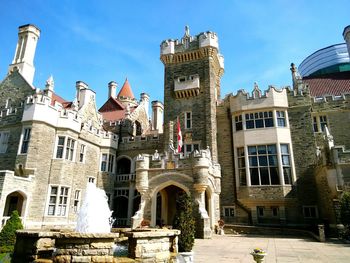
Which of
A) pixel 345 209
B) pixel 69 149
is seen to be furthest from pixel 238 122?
pixel 69 149

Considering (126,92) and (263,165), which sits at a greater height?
(126,92)

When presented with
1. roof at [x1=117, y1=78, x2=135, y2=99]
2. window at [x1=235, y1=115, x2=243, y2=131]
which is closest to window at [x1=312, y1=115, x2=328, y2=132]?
window at [x1=235, y1=115, x2=243, y2=131]

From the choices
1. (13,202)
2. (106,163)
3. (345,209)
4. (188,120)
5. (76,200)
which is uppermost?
(188,120)

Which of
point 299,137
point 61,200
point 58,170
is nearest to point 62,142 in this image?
point 58,170

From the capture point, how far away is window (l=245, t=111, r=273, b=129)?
22.3 metres

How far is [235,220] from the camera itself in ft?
70.9

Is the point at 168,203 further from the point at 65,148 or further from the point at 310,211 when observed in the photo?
the point at 310,211

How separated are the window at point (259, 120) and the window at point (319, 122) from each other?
157 inches

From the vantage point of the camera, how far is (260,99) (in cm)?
2281

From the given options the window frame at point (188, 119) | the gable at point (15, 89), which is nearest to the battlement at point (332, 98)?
the window frame at point (188, 119)

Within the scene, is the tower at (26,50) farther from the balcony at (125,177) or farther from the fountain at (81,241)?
the fountain at (81,241)

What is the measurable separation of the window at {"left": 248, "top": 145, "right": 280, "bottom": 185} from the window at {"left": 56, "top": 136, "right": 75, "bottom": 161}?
14.4 metres

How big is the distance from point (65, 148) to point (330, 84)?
2536cm

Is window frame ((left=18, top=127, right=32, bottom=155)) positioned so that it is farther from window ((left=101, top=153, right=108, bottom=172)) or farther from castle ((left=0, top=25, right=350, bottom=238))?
window ((left=101, top=153, right=108, bottom=172))
